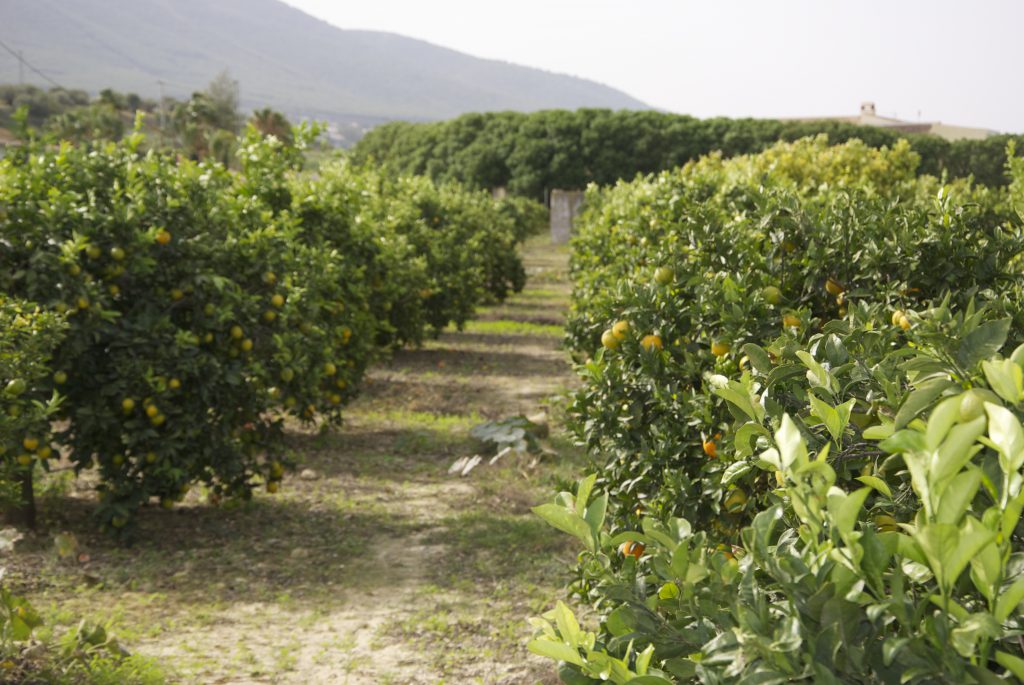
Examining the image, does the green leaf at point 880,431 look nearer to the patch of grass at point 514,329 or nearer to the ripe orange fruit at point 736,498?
the ripe orange fruit at point 736,498

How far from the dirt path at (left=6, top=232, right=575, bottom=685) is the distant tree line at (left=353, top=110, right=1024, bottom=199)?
35.5 m

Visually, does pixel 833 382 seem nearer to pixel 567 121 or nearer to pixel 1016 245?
pixel 1016 245

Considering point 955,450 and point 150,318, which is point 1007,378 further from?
point 150,318

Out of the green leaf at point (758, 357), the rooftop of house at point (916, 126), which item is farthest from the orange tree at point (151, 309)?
the rooftop of house at point (916, 126)

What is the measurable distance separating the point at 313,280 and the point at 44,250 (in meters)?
1.76

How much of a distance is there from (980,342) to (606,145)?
4493cm

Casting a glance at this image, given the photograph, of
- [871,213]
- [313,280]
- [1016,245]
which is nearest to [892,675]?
[1016,245]

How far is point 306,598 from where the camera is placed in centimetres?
488

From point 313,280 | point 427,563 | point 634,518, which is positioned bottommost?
point 427,563

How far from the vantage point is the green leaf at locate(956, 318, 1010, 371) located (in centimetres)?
149

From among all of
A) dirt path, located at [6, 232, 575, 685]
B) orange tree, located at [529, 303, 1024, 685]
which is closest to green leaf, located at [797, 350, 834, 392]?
orange tree, located at [529, 303, 1024, 685]

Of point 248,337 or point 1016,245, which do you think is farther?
point 248,337

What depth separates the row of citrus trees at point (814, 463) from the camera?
3.63 feet

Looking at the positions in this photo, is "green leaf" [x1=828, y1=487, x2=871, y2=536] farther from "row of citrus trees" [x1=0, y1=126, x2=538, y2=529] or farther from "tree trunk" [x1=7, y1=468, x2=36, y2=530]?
"tree trunk" [x1=7, y1=468, x2=36, y2=530]
